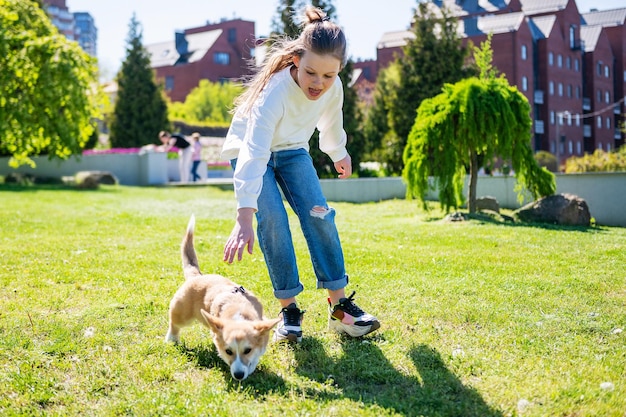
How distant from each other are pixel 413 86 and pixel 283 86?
894 inches

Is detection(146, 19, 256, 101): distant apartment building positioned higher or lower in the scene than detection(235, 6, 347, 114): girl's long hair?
higher

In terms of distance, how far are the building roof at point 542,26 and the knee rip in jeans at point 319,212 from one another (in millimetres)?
50318

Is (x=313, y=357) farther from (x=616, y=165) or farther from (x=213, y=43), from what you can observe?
(x=213, y=43)

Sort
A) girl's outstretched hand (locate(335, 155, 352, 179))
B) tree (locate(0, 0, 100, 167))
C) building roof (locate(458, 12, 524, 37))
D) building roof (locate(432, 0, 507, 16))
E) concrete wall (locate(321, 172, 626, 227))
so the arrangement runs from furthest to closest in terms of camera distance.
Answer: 1. building roof (locate(432, 0, 507, 16))
2. building roof (locate(458, 12, 524, 37))
3. tree (locate(0, 0, 100, 167))
4. concrete wall (locate(321, 172, 626, 227))
5. girl's outstretched hand (locate(335, 155, 352, 179))

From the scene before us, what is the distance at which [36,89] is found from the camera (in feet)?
57.3

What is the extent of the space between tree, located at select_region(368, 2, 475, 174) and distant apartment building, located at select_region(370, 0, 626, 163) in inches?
806

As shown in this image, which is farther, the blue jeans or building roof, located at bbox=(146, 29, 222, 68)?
building roof, located at bbox=(146, 29, 222, 68)

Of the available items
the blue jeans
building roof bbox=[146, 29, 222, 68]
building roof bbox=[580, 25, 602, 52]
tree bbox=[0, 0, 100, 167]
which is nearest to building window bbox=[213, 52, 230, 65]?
building roof bbox=[146, 29, 222, 68]

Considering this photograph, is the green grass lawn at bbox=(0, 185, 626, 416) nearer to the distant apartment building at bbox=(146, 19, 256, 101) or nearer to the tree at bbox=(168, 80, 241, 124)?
the tree at bbox=(168, 80, 241, 124)

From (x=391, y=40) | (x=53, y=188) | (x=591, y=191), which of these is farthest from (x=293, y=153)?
(x=391, y=40)

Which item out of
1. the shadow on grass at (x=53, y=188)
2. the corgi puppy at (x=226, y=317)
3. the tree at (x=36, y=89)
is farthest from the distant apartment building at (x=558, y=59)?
the corgi puppy at (x=226, y=317)

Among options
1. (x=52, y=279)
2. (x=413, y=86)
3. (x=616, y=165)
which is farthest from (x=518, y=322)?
(x=413, y=86)

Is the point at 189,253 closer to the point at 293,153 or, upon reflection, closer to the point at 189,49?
the point at 293,153

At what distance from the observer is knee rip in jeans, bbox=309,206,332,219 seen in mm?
4238
